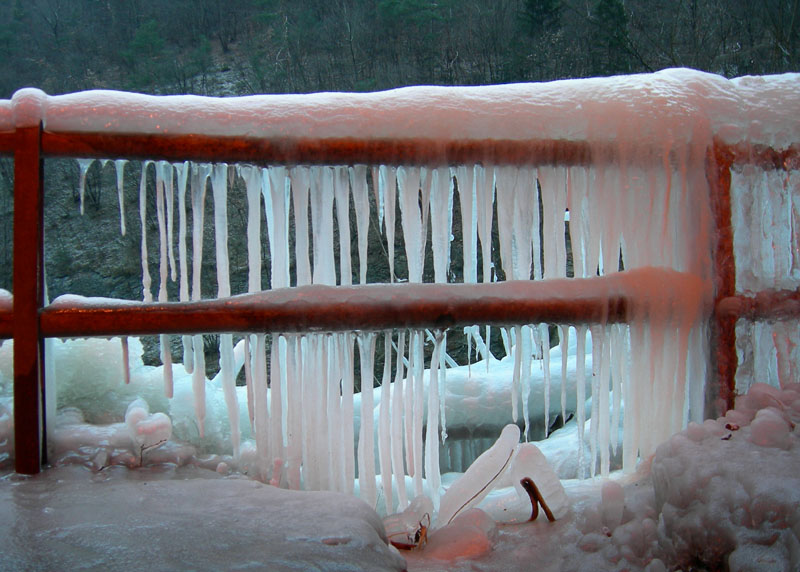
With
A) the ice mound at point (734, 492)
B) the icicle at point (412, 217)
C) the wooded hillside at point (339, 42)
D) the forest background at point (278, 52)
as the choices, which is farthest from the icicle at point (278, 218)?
the wooded hillside at point (339, 42)

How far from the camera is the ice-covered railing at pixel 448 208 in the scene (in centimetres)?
180

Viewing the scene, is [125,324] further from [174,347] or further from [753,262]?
[174,347]

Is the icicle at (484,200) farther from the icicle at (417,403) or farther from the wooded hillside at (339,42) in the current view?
the wooded hillside at (339,42)

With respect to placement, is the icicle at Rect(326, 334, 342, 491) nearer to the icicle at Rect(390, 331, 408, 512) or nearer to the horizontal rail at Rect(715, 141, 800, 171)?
the icicle at Rect(390, 331, 408, 512)

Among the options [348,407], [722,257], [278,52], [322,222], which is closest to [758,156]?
[722,257]

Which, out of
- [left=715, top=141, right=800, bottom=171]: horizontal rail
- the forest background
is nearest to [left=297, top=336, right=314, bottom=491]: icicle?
[left=715, top=141, right=800, bottom=171]: horizontal rail

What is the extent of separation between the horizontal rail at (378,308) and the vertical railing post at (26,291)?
54mm

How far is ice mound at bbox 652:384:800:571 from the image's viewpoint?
1.33m

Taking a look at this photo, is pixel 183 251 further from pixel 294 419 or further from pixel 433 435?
pixel 433 435

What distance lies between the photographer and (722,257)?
74.3 inches

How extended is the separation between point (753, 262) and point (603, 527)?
3.06 feet

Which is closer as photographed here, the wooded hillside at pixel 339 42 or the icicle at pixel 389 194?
the icicle at pixel 389 194

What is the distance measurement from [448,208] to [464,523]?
3.13 feet

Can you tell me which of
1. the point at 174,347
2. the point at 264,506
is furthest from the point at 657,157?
the point at 174,347
